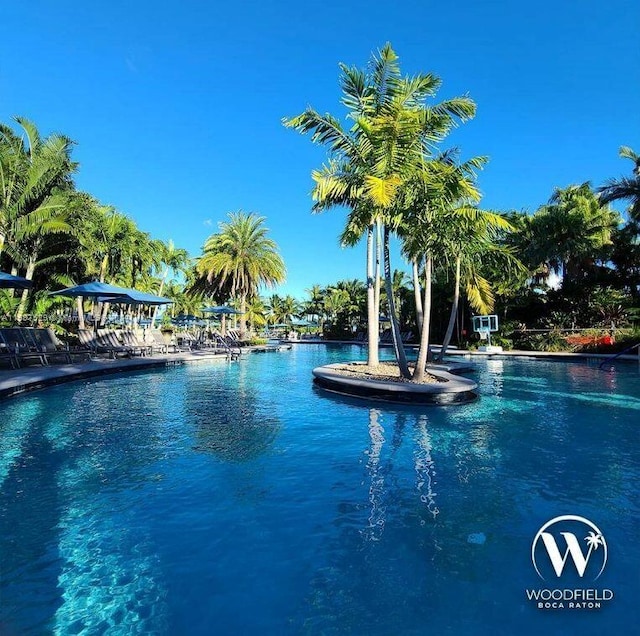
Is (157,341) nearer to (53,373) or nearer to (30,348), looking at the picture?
(30,348)

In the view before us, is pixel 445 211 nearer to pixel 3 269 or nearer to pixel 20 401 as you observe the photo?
pixel 20 401

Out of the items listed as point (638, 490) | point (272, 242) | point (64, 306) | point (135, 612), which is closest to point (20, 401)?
point (135, 612)

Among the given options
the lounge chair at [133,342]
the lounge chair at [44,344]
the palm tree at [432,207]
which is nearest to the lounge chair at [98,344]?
the lounge chair at [133,342]

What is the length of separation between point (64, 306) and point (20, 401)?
67.2 ft

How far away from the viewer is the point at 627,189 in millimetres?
26359

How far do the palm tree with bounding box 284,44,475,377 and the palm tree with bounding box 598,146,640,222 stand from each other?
22254 mm

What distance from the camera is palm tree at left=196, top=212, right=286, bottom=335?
30.6 meters

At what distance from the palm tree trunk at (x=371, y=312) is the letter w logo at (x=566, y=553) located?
1087 centimetres

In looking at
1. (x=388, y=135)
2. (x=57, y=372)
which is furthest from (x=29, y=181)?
(x=388, y=135)

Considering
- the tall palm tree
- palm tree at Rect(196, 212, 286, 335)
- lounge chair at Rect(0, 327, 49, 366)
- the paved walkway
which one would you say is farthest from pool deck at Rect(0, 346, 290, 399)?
palm tree at Rect(196, 212, 286, 335)

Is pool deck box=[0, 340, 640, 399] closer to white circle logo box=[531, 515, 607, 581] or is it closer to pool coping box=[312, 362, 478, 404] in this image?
pool coping box=[312, 362, 478, 404]

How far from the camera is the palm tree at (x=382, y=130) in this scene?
9.84 metres

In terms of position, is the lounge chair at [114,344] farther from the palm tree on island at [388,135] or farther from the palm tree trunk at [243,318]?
the palm tree on island at [388,135]

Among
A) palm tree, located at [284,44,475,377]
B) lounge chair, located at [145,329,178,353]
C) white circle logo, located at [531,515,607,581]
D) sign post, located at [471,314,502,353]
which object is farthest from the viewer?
sign post, located at [471,314,502,353]
